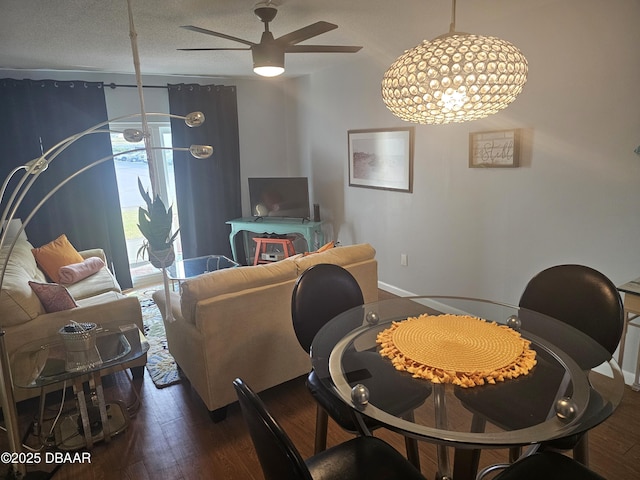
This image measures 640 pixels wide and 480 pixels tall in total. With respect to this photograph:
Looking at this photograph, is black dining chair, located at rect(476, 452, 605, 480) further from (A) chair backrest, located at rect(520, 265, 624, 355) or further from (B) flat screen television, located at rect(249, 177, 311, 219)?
(B) flat screen television, located at rect(249, 177, 311, 219)

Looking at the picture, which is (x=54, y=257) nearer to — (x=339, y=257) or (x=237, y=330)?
(x=237, y=330)

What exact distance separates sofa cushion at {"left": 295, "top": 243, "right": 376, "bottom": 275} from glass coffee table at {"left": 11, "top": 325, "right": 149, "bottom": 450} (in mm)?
1012

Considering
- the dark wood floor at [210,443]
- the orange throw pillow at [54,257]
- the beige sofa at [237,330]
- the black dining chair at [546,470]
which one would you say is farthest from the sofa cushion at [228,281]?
the orange throw pillow at [54,257]

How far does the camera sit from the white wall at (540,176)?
237 cm

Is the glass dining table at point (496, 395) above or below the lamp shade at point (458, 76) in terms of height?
below

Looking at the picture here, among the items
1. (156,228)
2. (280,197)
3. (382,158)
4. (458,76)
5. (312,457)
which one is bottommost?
(312,457)

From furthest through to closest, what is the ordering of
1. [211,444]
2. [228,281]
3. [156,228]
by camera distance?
[228,281]
[211,444]
[156,228]

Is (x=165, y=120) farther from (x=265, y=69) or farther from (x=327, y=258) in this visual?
(x=327, y=258)

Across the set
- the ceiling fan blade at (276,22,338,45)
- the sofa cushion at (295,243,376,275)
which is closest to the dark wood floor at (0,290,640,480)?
the sofa cushion at (295,243,376,275)

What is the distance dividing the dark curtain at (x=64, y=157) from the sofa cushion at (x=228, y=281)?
2.69m

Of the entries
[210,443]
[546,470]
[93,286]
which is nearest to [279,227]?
[93,286]

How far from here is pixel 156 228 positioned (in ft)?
5.60

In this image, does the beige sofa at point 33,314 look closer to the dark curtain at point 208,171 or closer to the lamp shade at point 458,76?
the dark curtain at point 208,171

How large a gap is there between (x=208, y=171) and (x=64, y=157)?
152 centimetres
